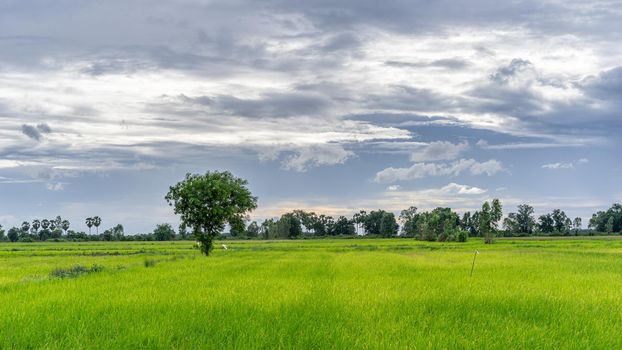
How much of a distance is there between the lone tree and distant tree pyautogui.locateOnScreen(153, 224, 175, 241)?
97.7 m

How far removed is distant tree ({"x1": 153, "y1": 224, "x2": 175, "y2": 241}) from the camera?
139 meters

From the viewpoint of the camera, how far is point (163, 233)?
139625 millimetres

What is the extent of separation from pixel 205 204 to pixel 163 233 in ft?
328

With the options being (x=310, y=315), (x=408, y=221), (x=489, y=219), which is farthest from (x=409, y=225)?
(x=310, y=315)

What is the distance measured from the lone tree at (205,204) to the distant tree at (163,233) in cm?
9773

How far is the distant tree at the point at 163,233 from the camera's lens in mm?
138750

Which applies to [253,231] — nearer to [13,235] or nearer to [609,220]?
[13,235]

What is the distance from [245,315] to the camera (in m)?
10.7

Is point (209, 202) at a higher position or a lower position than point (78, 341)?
higher

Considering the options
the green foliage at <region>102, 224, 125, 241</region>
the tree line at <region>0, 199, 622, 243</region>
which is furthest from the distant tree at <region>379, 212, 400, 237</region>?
the green foliage at <region>102, 224, 125, 241</region>

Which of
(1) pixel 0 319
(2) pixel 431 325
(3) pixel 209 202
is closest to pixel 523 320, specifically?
(2) pixel 431 325

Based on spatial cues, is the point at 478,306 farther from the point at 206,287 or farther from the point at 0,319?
the point at 0,319

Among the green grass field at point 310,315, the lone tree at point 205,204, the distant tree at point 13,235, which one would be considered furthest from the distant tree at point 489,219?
the distant tree at point 13,235

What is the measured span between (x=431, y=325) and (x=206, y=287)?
8.28 m
